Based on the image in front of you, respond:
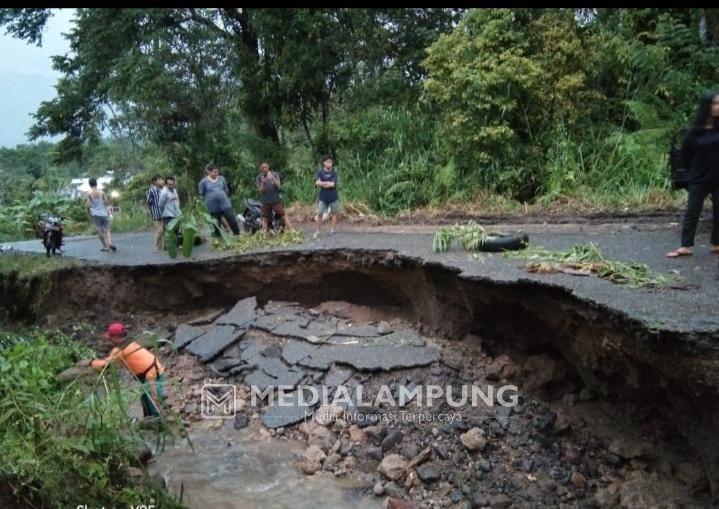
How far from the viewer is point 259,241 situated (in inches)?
392

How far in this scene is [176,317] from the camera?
9.87m

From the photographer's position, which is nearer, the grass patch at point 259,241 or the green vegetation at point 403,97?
the grass patch at point 259,241

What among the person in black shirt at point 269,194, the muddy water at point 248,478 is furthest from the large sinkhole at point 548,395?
the person in black shirt at point 269,194

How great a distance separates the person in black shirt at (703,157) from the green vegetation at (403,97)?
3.20 meters

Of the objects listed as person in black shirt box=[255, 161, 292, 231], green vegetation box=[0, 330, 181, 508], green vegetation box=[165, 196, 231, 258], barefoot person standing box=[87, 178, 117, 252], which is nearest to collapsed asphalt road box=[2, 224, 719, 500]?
green vegetation box=[165, 196, 231, 258]

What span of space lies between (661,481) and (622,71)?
878cm

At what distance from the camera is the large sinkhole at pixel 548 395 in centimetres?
464

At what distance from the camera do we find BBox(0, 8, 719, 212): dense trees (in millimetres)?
10500

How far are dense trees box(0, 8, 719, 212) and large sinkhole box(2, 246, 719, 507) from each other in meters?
3.99

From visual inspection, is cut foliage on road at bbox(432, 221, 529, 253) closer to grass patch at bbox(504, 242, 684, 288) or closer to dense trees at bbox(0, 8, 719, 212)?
grass patch at bbox(504, 242, 684, 288)

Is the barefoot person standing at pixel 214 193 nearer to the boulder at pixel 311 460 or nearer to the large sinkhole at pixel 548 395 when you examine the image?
the large sinkhole at pixel 548 395

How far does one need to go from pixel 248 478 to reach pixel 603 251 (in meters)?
4.83

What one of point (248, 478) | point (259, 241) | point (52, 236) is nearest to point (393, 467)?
point (248, 478)
